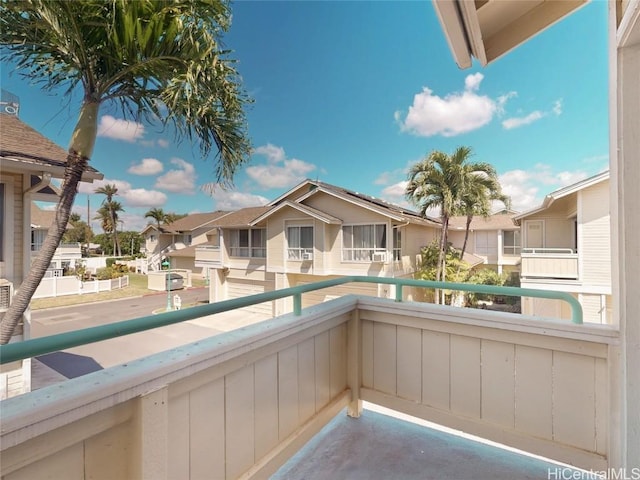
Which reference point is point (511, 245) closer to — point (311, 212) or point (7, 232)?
point (311, 212)

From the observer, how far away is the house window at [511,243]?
37.7 feet

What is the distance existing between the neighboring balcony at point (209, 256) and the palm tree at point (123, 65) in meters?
7.38

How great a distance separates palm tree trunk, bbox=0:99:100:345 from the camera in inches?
108

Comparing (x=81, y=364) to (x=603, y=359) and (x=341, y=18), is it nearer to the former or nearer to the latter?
(x=603, y=359)

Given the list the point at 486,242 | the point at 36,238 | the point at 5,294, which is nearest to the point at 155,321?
the point at 5,294

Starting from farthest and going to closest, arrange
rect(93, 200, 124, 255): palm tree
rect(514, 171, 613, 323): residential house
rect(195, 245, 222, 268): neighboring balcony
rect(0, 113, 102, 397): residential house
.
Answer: rect(195, 245, 222, 268): neighboring balcony < rect(93, 200, 124, 255): palm tree < rect(514, 171, 613, 323): residential house < rect(0, 113, 102, 397): residential house

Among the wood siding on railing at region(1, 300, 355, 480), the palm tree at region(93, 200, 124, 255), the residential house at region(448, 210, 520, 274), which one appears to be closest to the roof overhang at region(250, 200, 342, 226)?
the palm tree at region(93, 200, 124, 255)

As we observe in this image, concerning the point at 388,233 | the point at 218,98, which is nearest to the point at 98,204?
the point at 218,98

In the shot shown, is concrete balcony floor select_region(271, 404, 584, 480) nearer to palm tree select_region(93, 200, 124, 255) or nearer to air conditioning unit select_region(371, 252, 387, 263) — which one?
palm tree select_region(93, 200, 124, 255)

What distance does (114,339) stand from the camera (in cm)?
84

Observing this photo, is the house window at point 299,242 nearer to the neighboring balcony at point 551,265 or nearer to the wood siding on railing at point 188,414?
the neighboring balcony at point 551,265

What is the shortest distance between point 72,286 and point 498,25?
31.8ft

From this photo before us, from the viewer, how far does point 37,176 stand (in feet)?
10.3

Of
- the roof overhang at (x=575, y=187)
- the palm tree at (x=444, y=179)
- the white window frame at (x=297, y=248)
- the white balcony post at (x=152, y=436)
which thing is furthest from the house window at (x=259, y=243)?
the white balcony post at (x=152, y=436)
